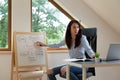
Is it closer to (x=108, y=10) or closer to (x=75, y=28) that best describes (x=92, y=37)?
(x=75, y=28)

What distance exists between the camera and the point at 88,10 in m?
4.69

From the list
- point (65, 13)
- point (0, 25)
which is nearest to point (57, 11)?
point (65, 13)

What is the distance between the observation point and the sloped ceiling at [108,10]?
391 cm

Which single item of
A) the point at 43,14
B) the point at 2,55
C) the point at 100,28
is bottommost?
the point at 2,55

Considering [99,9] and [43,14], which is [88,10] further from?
[43,14]

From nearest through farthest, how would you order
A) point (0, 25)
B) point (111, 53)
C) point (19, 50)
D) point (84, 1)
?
point (111, 53)
point (19, 50)
point (0, 25)
point (84, 1)

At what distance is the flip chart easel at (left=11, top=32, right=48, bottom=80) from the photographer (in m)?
3.96

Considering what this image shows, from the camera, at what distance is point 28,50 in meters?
4.06

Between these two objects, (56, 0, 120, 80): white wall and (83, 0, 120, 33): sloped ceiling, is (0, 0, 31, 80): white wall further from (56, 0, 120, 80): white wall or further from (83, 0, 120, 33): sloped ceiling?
(83, 0, 120, 33): sloped ceiling

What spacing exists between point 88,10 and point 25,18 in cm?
137

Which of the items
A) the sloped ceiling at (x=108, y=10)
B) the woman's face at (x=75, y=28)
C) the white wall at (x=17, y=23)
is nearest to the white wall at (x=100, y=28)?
the sloped ceiling at (x=108, y=10)

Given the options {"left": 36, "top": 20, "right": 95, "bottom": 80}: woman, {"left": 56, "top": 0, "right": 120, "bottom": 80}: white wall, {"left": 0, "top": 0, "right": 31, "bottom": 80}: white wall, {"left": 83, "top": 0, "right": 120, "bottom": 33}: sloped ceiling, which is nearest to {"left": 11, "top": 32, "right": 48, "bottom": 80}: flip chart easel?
{"left": 0, "top": 0, "right": 31, "bottom": 80}: white wall

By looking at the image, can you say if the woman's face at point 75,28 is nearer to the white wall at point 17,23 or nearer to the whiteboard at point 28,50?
the whiteboard at point 28,50

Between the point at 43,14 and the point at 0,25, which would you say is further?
the point at 43,14
